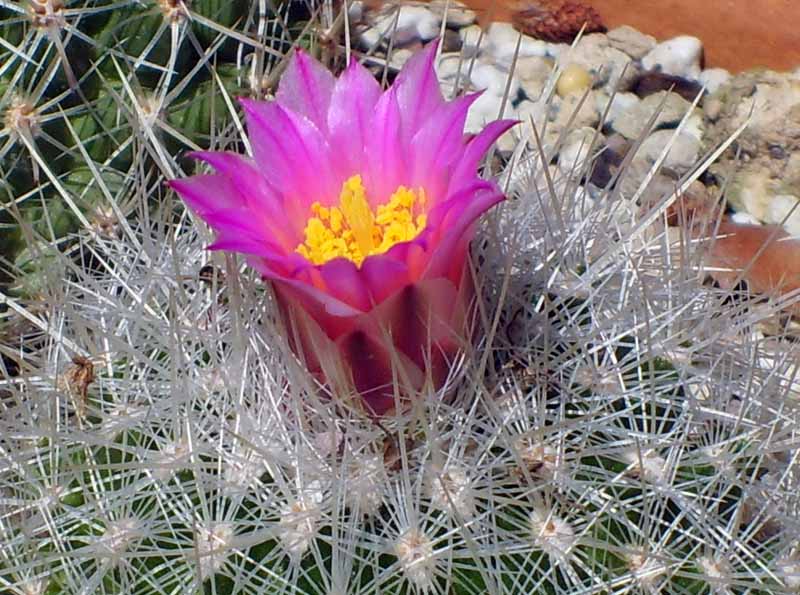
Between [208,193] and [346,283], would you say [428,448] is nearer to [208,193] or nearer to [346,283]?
[346,283]

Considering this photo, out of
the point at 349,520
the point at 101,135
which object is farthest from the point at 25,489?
the point at 101,135

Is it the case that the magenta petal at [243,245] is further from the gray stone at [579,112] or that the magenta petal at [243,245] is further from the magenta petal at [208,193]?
the gray stone at [579,112]

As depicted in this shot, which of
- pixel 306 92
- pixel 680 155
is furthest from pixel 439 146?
pixel 680 155

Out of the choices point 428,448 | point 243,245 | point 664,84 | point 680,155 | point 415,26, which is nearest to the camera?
point 243,245

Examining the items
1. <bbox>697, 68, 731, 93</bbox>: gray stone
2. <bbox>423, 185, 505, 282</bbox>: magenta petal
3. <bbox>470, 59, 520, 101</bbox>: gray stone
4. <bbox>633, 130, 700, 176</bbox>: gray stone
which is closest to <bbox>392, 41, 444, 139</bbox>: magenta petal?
<bbox>423, 185, 505, 282</bbox>: magenta petal

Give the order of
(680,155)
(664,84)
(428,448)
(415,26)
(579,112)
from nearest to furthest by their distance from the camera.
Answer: (428,448) < (680,155) < (579,112) < (664,84) < (415,26)

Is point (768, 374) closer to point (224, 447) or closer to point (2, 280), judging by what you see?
point (224, 447)
